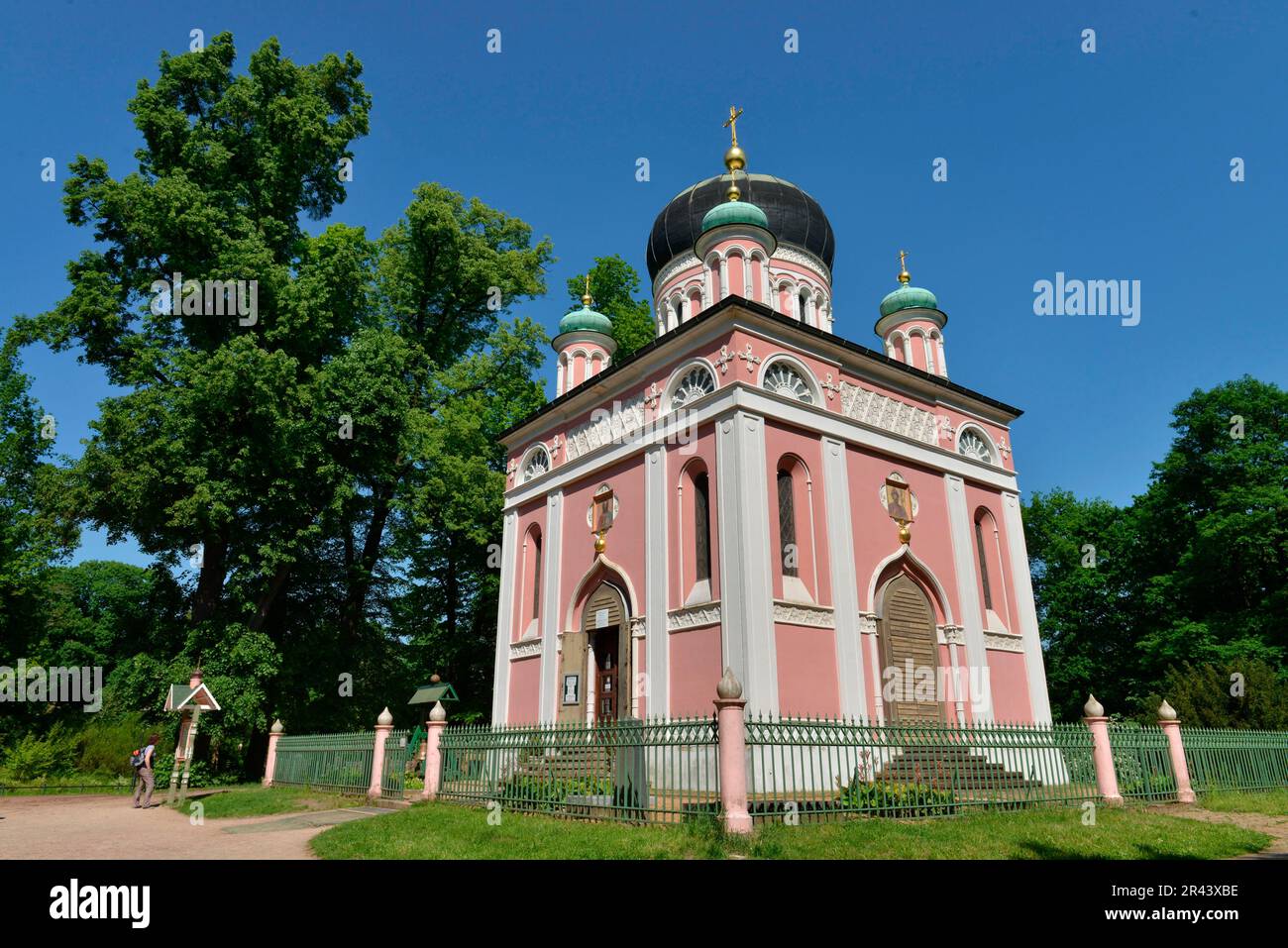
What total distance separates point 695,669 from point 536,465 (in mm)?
7883

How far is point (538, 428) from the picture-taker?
19.1 metres

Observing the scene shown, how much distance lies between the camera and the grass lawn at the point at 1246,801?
11.9 m

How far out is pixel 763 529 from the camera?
12977 mm

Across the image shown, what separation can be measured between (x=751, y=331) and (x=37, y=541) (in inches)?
722

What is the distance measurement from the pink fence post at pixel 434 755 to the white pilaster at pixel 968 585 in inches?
399

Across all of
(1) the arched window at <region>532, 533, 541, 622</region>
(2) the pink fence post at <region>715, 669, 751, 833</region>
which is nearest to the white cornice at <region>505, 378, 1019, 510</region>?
(1) the arched window at <region>532, 533, 541, 622</region>

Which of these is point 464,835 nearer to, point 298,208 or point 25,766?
point 25,766

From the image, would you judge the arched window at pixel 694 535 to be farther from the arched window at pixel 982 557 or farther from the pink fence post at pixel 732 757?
the arched window at pixel 982 557

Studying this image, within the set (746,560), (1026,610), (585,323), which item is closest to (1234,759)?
(1026,610)

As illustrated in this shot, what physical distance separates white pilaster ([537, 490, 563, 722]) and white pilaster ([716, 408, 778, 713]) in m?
5.08

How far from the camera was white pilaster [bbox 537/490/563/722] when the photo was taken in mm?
16219

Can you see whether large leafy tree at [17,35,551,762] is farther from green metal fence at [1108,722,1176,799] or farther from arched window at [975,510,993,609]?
green metal fence at [1108,722,1176,799]

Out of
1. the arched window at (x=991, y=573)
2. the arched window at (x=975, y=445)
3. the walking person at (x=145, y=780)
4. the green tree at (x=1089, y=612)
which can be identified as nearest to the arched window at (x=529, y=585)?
the walking person at (x=145, y=780)

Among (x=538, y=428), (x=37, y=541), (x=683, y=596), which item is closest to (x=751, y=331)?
(x=683, y=596)
